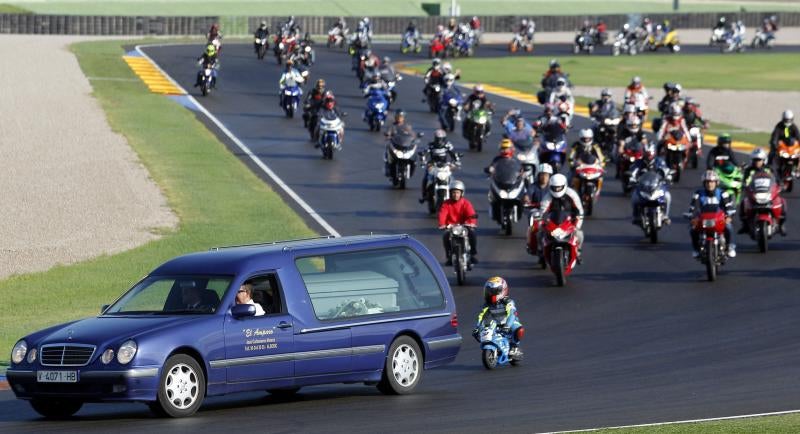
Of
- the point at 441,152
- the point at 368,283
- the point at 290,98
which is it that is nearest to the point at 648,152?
the point at 441,152

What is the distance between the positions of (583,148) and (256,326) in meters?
20.4

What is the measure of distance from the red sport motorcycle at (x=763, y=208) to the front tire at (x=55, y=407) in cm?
1746

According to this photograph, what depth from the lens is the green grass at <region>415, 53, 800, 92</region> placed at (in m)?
69.0

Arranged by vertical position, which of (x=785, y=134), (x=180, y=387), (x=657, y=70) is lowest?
(x=180, y=387)

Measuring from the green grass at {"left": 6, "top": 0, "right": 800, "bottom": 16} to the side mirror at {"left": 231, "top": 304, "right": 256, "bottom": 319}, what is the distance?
315 ft

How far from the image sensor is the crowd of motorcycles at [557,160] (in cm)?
2762

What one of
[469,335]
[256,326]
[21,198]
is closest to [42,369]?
[256,326]

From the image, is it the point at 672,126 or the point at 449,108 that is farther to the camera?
the point at 449,108

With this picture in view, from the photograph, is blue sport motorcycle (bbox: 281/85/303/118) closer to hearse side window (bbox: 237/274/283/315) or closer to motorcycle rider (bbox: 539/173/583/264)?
motorcycle rider (bbox: 539/173/583/264)

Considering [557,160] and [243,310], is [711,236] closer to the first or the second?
[557,160]

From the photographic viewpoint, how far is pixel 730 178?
1331 inches

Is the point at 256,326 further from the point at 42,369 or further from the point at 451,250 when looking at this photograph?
the point at 451,250

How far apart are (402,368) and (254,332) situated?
2008mm

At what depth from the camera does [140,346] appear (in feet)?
48.9
